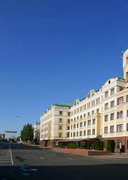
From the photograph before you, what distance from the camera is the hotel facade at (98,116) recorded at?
51.3 meters

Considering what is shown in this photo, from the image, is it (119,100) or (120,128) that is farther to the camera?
(119,100)

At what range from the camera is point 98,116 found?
64.1m

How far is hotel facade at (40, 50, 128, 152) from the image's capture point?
51300 mm
